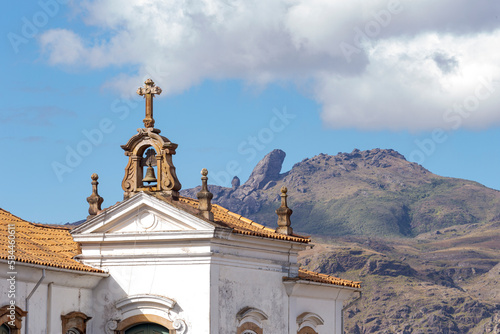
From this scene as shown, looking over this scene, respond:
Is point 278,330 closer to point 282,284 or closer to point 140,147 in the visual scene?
point 282,284

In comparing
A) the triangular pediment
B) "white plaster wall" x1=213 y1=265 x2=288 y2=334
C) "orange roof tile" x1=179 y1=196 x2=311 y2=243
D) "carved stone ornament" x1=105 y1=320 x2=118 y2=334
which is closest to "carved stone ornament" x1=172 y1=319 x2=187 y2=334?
"white plaster wall" x1=213 y1=265 x2=288 y2=334

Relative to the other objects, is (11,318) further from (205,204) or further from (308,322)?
(308,322)

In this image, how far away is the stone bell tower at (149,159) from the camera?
24688 mm

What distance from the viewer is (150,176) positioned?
84.5 ft

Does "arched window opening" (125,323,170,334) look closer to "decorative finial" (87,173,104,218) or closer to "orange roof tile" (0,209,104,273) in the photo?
"orange roof tile" (0,209,104,273)

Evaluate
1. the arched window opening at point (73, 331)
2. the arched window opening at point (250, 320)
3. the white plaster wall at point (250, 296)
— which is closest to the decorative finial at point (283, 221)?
the white plaster wall at point (250, 296)

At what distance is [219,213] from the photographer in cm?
2753

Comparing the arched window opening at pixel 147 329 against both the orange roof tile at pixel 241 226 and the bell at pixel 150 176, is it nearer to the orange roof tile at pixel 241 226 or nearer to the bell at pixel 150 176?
the orange roof tile at pixel 241 226

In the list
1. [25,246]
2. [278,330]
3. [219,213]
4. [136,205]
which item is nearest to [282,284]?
[278,330]

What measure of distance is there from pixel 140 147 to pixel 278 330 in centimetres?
628

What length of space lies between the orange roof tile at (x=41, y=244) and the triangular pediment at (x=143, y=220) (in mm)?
752

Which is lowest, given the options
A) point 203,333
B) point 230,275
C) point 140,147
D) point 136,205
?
point 203,333

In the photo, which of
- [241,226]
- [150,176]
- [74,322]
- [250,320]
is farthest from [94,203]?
[250,320]

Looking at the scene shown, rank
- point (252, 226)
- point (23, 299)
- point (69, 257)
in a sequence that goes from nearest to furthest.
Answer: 1. point (23, 299)
2. point (69, 257)
3. point (252, 226)
